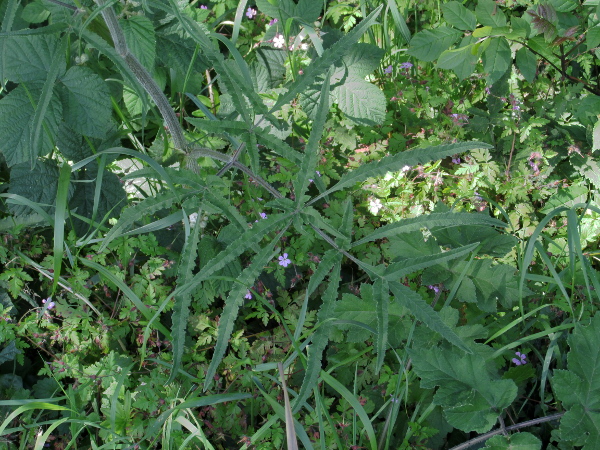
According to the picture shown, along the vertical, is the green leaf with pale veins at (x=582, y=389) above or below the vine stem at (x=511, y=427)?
above

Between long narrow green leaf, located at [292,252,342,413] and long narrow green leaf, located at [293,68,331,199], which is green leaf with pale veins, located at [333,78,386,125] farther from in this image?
long narrow green leaf, located at [292,252,342,413]

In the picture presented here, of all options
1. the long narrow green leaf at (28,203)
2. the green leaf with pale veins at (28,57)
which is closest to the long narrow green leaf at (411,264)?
the long narrow green leaf at (28,203)

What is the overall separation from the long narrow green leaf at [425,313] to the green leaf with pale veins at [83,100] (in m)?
1.43

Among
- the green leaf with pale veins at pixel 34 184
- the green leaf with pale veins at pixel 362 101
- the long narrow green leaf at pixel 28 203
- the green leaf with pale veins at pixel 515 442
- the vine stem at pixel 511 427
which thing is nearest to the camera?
the green leaf with pale veins at pixel 515 442

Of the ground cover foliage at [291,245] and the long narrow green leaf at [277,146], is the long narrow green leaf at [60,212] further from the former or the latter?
the long narrow green leaf at [277,146]

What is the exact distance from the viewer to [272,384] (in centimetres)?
210

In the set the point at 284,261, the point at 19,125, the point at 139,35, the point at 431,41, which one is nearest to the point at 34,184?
the point at 19,125

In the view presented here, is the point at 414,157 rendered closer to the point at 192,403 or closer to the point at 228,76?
the point at 228,76

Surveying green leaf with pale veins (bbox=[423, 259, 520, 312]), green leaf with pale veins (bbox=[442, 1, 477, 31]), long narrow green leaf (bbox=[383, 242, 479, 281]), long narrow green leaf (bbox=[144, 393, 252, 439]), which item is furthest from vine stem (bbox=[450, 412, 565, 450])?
green leaf with pale veins (bbox=[442, 1, 477, 31])

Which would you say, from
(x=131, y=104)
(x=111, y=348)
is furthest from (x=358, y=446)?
(x=131, y=104)

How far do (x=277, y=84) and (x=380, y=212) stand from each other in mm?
893

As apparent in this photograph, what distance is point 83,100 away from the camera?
2.09 meters

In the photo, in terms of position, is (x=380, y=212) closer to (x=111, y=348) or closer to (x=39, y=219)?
(x=111, y=348)

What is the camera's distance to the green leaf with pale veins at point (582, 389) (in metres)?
1.52
